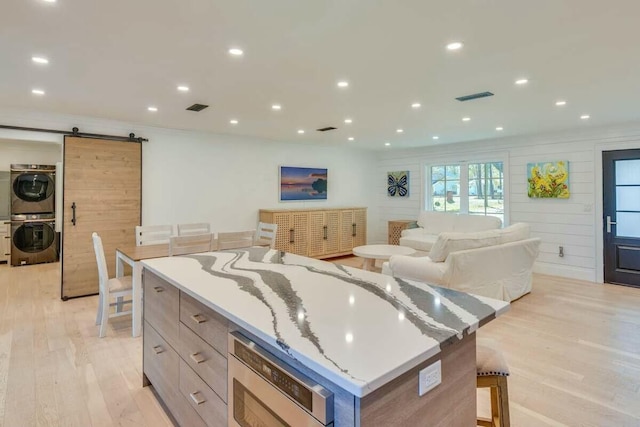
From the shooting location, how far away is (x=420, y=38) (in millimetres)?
2373

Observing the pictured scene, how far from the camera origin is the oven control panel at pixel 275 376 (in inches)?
39.9

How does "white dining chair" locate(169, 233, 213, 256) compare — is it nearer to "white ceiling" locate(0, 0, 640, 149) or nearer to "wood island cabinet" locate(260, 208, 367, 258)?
"white ceiling" locate(0, 0, 640, 149)

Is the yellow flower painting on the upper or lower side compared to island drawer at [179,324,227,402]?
upper

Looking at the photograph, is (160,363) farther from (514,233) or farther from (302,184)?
(302,184)

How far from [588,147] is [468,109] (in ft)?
8.89

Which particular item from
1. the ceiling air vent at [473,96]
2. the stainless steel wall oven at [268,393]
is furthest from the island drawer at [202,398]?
the ceiling air vent at [473,96]

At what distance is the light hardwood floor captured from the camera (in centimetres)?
219

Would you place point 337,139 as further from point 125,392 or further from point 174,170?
point 125,392

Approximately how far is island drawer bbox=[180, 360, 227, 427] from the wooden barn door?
3.72 metres

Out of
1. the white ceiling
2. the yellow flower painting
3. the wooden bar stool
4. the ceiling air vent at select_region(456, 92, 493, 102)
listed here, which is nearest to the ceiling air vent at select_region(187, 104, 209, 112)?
the white ceiling

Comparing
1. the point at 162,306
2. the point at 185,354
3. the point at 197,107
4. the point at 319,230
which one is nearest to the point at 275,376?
the point at 185,354

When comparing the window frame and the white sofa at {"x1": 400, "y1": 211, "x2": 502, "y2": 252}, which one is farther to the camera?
the window frame

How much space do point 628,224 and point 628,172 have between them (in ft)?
2.54

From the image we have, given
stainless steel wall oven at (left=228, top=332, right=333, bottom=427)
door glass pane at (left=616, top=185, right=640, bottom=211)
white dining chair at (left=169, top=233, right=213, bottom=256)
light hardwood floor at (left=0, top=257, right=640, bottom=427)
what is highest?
door glass pane at (left=616, top=185, right=640, bottom=211)
